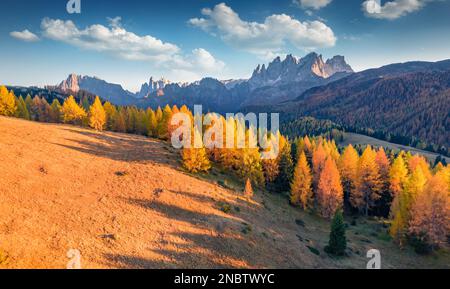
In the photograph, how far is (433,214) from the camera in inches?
1774

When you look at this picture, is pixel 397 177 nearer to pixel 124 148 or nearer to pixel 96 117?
pixel 124 148

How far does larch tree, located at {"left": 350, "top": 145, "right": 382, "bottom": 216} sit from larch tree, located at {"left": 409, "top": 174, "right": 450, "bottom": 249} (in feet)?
64.7

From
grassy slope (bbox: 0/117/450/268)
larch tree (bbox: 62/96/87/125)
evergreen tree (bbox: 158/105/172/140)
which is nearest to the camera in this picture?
grassy slope (bbox: 0/117/450/268)

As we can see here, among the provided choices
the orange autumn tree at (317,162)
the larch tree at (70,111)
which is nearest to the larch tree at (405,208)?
the orange autumn tree at (317,162)

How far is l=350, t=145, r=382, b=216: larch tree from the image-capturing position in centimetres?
6588

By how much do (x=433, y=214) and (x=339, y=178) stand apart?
21.0 m

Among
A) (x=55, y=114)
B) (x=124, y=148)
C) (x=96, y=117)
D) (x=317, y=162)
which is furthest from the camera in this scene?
(x=55, y=114)

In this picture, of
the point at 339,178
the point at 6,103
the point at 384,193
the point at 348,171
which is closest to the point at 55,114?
the point at 6,103

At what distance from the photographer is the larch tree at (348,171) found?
69.4 m

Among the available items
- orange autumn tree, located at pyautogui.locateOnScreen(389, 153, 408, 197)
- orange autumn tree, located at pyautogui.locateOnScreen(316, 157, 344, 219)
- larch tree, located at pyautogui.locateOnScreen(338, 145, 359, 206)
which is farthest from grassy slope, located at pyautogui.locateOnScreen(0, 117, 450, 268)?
orange autumn tree, located at pyautogui.locateOnScreen(389, 153, 408, 197)

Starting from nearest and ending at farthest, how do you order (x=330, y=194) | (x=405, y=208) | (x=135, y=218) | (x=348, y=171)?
1. (x=135, y=218)
2. (x=405, y=208)
3. (x=330, y=194)
4. (x=348, y=171)

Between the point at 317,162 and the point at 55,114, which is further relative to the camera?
the point at 55,114

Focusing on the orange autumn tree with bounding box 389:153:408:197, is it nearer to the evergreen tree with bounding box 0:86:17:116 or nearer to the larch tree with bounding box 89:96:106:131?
the larch tree with bounding box 89:96:106:131
